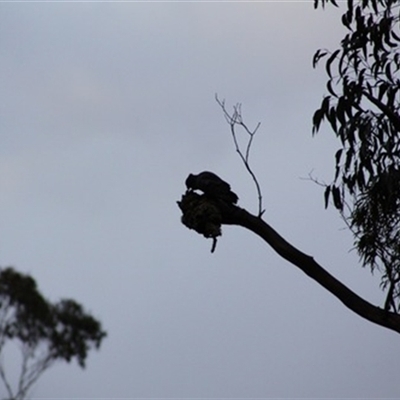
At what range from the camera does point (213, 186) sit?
18.4 ft

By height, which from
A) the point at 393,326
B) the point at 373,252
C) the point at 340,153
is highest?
the point at 340,153

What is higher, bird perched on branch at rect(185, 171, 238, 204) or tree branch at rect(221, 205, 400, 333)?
bird perched on branch at rect(185, 171, 238, 204)

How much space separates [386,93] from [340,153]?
1.71 feet

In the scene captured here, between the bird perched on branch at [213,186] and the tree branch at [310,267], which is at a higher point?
the bird perched on branch at [213,186]

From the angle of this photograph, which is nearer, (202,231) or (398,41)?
(202,231)

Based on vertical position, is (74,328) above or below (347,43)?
below

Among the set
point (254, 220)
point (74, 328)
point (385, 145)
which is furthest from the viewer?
point (74, 328)

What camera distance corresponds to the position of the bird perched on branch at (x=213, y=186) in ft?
18.4

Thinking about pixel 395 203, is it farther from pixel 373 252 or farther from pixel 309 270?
pixel 309 270

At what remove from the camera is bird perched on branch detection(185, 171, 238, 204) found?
18.4 ft

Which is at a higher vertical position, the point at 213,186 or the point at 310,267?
the point at 213,186

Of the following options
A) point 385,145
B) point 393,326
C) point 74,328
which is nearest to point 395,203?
point 385,145

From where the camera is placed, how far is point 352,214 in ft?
21.9

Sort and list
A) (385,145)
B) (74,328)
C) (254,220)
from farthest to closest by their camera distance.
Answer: (74,328)
(385,145)
(254,220)
